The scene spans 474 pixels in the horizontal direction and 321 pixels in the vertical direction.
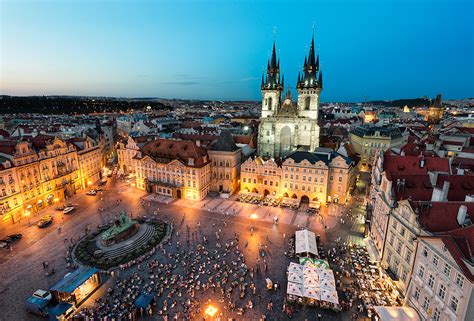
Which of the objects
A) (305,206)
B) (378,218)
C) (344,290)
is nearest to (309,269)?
(344,290)

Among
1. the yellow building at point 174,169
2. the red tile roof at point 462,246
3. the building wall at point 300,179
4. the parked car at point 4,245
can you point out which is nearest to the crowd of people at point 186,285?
the red tile roof at point 462,246

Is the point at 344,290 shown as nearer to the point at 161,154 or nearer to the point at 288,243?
the point at 288,243

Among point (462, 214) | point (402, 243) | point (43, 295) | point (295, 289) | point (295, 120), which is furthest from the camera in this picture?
point (295, 120)

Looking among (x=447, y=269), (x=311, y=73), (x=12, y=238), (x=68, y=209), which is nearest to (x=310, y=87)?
(x=311, y=73)

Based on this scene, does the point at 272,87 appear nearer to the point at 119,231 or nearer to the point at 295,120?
the point at 295,120

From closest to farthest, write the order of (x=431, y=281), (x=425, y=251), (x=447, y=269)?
(x=447, y=269)
(x=431, y=281)
(x=425, y=251)

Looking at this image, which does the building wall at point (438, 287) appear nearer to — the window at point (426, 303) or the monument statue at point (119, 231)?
the window at point (426, 303)
